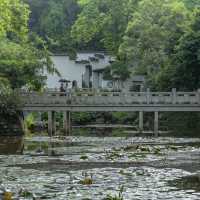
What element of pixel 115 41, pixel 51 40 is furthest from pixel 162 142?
pixel 51 40

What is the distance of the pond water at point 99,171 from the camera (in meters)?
19.6

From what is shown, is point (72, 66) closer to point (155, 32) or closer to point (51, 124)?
point (155, 32)

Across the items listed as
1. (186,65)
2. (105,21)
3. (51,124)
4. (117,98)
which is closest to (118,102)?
(117,98)

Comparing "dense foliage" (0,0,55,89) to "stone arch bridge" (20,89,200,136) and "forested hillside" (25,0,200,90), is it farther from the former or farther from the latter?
"forested hillside" (25,0,200,90)

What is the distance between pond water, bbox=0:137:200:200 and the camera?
64.2 feet

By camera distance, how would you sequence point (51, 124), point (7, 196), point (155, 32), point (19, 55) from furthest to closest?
1. point (155, 32)
2. point (19, 55)
3. point (51, 124)
4. point (7, 196)

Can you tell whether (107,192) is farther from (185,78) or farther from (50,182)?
(185,78)

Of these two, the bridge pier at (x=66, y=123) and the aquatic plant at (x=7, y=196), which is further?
the bridge pier at (x=66, y=123)

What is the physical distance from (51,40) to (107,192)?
238 feet

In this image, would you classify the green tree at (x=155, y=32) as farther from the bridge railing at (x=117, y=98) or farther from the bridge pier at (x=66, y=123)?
the bridge pier at (x=66, y=123)

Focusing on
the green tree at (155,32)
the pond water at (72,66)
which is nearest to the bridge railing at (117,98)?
the green tree at (155,32)

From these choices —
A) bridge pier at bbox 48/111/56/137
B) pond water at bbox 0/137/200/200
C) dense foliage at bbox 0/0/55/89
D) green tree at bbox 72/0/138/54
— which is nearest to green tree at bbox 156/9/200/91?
dense foliage at bbox 0/0/55/89

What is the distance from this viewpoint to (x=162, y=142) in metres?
42.3

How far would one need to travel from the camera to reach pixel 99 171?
24891 mm
